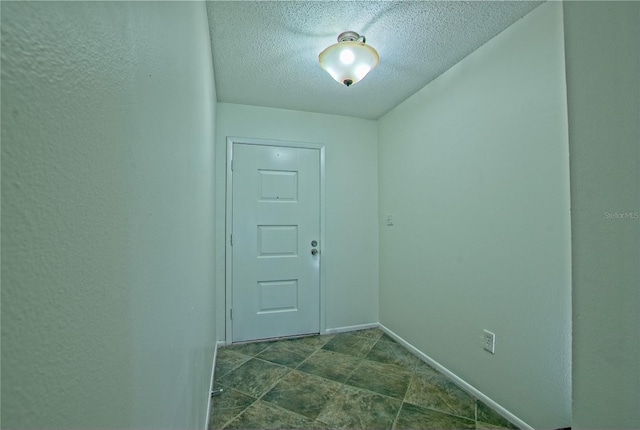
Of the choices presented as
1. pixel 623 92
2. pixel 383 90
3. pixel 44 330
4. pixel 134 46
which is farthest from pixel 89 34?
pixel 383 90

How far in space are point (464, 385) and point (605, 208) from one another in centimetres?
185

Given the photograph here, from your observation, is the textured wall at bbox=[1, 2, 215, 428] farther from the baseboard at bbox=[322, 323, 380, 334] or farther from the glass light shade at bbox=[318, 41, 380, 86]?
the baseboard at bbox=[322, 323, 380, 334]

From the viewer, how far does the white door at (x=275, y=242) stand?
2.74 metres

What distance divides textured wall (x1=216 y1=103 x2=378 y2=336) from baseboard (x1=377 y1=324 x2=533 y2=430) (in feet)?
1.91

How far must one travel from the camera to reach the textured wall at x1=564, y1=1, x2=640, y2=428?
57cm

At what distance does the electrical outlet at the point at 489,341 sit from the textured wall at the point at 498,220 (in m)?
0.04

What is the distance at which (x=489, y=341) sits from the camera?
5.93 ft

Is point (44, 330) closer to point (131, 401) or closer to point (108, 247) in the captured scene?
point (108, 247)

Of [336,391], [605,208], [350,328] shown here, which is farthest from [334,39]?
[350,328]

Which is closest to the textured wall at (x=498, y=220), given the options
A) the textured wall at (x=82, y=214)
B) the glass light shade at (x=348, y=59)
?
the glass light shade at (x=348, y=59)

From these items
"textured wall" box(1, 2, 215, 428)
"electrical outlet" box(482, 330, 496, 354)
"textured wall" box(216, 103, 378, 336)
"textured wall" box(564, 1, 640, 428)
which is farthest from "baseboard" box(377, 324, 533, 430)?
"textured wall" box(1, 2, 215, 428)

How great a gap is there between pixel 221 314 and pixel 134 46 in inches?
104

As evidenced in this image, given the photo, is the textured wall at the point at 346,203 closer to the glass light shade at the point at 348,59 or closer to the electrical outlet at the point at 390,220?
the electrical outlet at the point at 390,220

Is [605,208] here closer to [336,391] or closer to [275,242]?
[336,391]
